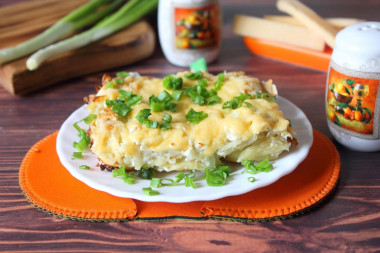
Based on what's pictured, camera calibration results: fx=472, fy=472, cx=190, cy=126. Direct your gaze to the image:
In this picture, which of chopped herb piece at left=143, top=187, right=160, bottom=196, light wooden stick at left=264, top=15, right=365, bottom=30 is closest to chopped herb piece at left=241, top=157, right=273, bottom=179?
chopped herb piece at left=143, top=187, right=160, bottom=196

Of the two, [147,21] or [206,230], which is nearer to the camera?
[206,230]

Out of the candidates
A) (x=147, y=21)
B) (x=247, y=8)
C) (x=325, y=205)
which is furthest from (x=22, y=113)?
(x=247, y=8)

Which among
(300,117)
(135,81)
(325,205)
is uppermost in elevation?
(135,81)

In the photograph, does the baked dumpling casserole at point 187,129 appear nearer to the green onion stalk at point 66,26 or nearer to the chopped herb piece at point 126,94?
the chopped herb piece at point 126,94

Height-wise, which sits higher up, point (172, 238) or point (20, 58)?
point (20, 58)

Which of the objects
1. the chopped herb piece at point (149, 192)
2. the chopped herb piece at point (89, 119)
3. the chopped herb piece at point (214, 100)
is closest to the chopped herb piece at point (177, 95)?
the chopped herb piece at point (214, 100)

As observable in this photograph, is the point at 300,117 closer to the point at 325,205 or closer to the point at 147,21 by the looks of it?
the point at 325,205

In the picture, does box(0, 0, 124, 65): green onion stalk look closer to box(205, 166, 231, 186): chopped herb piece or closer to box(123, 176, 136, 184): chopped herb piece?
box(123, 176, 136, 184): chopped herb piece
